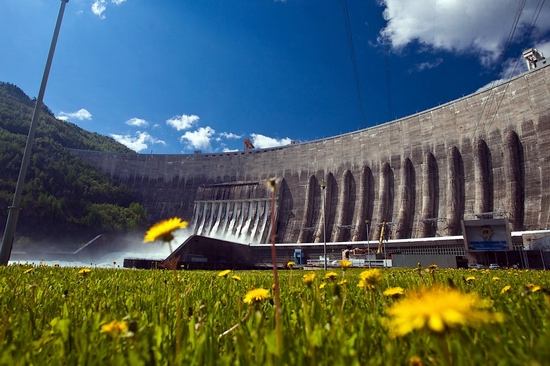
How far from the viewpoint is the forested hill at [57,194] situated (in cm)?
4359

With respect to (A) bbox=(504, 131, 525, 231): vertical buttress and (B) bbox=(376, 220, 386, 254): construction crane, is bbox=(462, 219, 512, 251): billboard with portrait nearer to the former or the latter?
(A) bbox=(504, 131, 525, 231): vertical buttress

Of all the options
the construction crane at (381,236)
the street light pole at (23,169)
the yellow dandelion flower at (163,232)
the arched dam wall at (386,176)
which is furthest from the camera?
the construction crane at (381,236)

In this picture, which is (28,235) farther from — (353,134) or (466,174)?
(466,174)

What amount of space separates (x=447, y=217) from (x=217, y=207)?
32.5 meters

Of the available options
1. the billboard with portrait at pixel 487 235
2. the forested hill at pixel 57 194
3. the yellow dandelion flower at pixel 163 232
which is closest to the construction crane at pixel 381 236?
the billboard with portrait at pixel 487 235

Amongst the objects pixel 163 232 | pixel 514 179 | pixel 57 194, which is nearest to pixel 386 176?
pixel 514 179

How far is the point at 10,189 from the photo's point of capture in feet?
151

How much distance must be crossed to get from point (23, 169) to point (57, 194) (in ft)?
165

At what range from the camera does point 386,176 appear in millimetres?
41094

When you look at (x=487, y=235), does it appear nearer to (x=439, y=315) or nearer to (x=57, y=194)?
(x=439, y=315)

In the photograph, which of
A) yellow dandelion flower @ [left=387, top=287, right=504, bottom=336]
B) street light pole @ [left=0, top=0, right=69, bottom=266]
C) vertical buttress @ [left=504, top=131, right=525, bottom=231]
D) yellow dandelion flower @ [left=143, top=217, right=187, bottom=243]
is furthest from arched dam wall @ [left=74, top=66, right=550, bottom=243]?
yellow dandelion flower @ [left=387, top=287, right=504, bottom=336]

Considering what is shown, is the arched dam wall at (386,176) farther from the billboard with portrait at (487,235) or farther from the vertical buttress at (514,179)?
the billboard with portrait at (487,235)

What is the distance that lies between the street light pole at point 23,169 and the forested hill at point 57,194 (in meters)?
39.0

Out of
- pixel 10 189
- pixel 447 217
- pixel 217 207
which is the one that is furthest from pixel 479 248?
pixel 10 189
